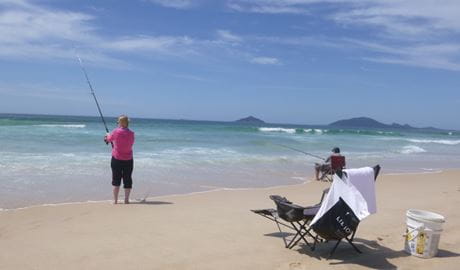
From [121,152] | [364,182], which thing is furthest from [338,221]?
[121,152]

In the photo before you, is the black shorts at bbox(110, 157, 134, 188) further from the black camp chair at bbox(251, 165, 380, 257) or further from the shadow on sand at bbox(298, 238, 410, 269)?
the shadow on sand at bbox(298, 238, 410, 269)

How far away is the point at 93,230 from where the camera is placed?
5992 millimetres

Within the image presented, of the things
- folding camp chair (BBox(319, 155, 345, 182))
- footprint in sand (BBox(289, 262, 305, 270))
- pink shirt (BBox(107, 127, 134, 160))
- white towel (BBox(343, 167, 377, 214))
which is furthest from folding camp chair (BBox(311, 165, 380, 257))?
folding camp chair (BBox(319, 155, 345, 182))

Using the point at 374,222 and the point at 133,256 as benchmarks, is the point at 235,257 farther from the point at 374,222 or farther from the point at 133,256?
the point at 374,222

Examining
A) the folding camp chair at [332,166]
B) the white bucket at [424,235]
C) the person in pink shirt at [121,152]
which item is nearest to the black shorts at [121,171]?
the person in pink shirt at [121,152]

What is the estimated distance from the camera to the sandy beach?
493 cm

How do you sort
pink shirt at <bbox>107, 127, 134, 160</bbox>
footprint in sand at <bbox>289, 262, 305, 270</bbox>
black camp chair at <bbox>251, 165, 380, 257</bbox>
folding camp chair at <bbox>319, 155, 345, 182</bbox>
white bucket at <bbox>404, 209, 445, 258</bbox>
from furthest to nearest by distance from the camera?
folding camp chair at <bbox>319, 155, 345, 182</bbox> < pink shirt at <bbox>107, 127, 134, 160</bbox> < white bucket at <bbox>404, 209, 445, 258</bbox> < black camp chair at <bbox>251, 165, 380, 257</bbox> < footprint in sand at <bbox>289, 262, 305, 270</bbox>

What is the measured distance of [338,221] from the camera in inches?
195

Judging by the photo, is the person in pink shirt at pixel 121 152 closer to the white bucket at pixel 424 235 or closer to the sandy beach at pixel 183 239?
the sandy beach at pixel 183 239

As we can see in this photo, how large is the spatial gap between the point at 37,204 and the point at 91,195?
44.4 inches

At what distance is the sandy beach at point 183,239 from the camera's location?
4926 millimetres

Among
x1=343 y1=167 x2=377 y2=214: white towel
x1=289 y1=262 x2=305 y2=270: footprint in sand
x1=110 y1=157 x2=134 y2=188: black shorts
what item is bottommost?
x1=289 y1=262 x2=305 y2=270: footprint in sand

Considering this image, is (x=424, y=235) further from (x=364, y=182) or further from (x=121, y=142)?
(x=121, y=142)

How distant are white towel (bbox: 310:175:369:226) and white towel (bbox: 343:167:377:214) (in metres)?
0.06
